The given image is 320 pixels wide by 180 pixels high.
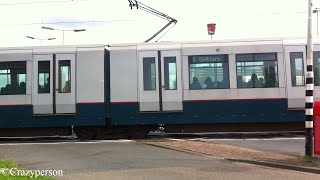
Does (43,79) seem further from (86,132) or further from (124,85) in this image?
(124,85)

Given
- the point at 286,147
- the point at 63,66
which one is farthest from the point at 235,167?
the point at 63,66

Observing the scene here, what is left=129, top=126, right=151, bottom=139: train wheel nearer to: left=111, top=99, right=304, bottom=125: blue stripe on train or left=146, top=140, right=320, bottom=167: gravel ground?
left=111, top=99, right=304, bottom=125: blue stripe on train

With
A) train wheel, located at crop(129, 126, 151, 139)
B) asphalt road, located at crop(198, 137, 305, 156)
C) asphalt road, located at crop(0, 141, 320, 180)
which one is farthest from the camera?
train wheel, located at crop(129, 126, 151, 139)

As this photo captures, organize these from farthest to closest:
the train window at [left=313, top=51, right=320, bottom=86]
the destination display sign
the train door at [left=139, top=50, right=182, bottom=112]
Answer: the destination display sign → the train door at [left=139, top=50, right=182, bottom=112] → the train window at [left=313, top=51, right=320, bottom=86]

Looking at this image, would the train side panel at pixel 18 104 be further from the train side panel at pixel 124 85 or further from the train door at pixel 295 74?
the train door at pixel 295 74

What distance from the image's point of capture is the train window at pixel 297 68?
61.5 feet

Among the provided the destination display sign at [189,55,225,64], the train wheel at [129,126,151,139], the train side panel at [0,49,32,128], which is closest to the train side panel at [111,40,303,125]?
the destination display sign at [189,55,225,64]

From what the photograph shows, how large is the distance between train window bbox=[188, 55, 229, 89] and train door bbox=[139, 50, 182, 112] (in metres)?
0.54

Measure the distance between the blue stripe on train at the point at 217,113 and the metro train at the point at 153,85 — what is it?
38 mm

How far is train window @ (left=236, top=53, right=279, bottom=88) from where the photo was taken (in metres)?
18.9

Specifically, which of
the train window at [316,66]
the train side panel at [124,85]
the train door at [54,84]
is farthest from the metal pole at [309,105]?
the train door at [54,84]

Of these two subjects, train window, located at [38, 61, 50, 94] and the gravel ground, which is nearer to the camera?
the gravel ground

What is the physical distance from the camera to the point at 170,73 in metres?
19.1

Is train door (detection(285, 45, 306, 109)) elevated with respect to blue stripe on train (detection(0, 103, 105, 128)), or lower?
elevated
